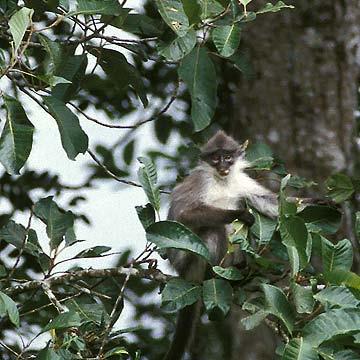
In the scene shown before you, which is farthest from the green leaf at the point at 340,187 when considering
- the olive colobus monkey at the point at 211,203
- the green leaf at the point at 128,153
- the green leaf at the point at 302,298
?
the green leaf at the point at 128,153

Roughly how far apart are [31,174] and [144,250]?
2.41 metres

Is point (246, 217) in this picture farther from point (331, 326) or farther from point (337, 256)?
point (331, 326)

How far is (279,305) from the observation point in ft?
10.5

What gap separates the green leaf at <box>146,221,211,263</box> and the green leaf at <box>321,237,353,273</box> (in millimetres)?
435

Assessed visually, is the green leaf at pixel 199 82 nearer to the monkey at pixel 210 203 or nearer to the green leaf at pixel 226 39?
the green leaf at pixel 226 39

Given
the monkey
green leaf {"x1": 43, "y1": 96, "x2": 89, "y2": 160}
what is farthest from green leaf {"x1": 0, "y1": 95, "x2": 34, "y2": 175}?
the monkey

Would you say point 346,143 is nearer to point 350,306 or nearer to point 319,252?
point 319,252

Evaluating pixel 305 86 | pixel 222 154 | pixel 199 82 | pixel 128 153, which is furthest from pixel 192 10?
pixel 128 153

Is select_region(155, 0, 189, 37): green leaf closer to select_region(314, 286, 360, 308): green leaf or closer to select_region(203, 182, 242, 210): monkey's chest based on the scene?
select_region(314, 286, 360, 308): green leaf

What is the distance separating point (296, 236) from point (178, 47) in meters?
0.96

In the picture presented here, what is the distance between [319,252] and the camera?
365cm

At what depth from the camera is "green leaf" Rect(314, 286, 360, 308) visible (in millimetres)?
3178

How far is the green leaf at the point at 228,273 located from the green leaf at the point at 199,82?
0.81 metres

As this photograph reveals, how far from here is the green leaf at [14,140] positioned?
139 inches
